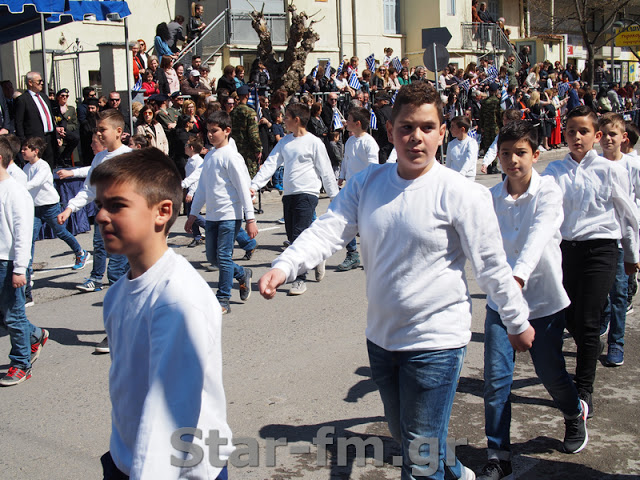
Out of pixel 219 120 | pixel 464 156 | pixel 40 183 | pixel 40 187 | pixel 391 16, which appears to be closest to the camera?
pixel 219 120

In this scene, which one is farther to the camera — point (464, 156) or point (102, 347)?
point (464, 156)

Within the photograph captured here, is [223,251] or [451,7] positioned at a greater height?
[451,7]

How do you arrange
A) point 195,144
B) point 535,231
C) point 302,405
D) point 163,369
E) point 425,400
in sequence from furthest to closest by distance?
point 195,144, point 302,405, point 535,231, point 425,400, point 163,369

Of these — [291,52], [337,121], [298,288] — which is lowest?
[298,288]

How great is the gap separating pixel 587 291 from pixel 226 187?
3957 millimetres

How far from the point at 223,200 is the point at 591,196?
373 cm

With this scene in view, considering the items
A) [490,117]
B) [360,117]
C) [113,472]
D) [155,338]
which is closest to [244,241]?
[360,117]

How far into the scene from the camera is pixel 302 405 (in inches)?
197

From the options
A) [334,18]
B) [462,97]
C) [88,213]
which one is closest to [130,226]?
[88,213]

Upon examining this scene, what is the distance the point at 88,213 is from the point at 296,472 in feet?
29.3

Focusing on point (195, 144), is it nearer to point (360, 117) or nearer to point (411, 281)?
point (360, 117)

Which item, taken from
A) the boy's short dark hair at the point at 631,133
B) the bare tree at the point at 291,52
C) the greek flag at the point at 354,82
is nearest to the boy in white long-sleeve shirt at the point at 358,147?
the boy's short dark hair at the point at 631,133

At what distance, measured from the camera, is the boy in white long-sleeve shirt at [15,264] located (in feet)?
18.3

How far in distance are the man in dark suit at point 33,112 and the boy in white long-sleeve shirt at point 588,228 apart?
10269 millimetres
